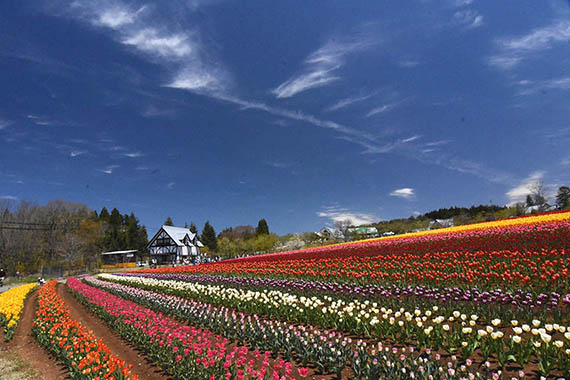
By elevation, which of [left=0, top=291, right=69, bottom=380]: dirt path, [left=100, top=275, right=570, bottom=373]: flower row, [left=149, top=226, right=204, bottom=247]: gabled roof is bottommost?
[left=0, top=291, right=69, bottom=380]: dirt path

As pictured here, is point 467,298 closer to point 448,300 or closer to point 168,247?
point 448,300

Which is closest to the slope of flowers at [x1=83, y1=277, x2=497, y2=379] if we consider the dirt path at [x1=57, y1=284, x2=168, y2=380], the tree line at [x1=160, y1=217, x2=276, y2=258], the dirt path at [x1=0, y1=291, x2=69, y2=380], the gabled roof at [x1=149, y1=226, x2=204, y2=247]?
the dirt path at [x1=57, y1=284, x2=168, y2=380]

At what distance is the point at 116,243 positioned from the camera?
7494 centimetres

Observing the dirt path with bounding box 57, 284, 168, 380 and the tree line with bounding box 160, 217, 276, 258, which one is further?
the tree line with bounding box 160, 217, 276, 258

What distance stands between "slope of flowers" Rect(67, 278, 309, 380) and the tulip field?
28 millimetres

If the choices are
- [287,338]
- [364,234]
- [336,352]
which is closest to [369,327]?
[336,352]

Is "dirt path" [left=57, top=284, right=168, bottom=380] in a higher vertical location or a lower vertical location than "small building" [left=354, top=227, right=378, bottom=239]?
lower

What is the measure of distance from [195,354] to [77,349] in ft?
11.2

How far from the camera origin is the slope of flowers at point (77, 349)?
5.28 meters

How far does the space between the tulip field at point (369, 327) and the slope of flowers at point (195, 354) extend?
28 mm

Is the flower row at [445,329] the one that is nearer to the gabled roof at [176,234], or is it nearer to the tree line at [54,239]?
the tree line at [54,239]

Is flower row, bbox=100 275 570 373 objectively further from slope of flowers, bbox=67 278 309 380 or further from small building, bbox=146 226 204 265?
small building, bbox=146 226 204 265

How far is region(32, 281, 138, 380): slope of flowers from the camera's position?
5.28 m

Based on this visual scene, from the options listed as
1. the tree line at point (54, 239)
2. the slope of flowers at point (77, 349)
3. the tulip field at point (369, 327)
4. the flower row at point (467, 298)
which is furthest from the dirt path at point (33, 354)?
the tree line at point (54, 239)
